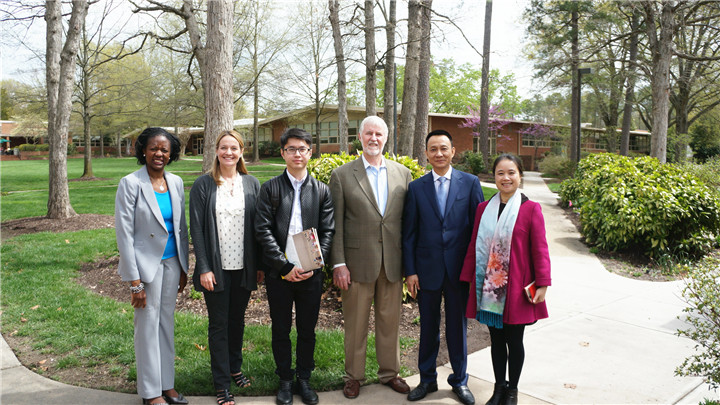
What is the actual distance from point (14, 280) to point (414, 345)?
6197 mm

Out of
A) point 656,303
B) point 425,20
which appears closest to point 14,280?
point 656,303

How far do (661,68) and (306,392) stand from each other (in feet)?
55.4

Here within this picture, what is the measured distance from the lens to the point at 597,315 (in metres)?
5.62

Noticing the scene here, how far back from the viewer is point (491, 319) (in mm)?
3459

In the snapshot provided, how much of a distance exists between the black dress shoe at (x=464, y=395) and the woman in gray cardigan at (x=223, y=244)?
1.76 metres

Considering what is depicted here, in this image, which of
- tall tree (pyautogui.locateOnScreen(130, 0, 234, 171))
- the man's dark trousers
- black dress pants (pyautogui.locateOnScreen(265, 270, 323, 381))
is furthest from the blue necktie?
tall tree (pyautogui.locateOnScreen(130, 0, 234, 171))

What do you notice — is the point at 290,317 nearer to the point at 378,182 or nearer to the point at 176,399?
the point at 176,399

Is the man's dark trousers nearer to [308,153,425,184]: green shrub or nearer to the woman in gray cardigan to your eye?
the woman in gray cardigan

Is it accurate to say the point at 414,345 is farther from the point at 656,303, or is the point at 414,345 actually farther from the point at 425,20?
the point at 425,20

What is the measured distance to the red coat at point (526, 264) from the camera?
330cm

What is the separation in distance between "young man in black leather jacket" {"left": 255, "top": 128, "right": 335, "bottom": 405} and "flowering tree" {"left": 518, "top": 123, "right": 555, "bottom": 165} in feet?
128

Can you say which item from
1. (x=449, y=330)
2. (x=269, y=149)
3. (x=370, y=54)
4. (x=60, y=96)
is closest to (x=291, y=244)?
(x=449, y=330)

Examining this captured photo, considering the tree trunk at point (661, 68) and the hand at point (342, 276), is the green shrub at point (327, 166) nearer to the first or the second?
the hand at point (342, 276)

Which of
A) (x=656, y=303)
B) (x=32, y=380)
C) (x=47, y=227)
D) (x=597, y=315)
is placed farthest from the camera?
(x=47, y=227)
